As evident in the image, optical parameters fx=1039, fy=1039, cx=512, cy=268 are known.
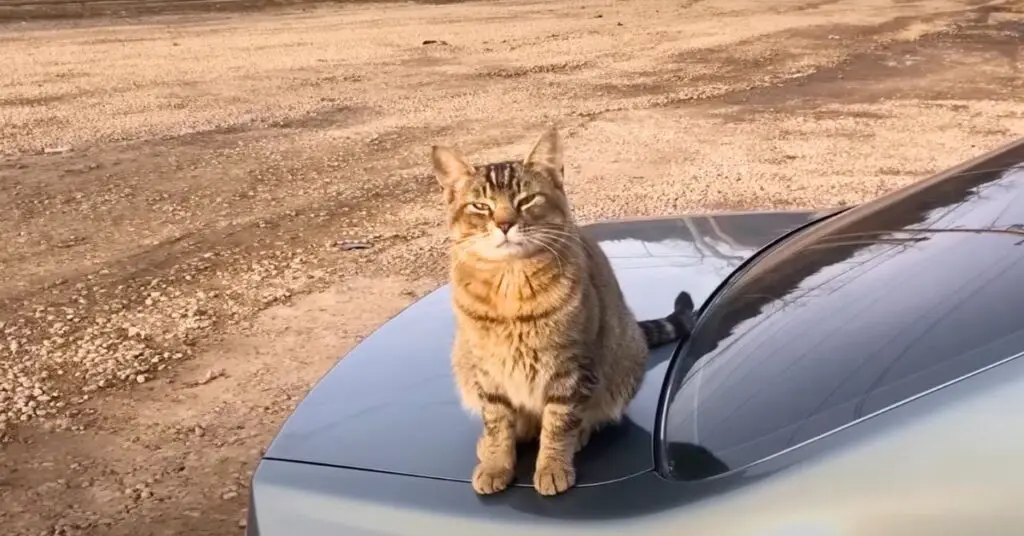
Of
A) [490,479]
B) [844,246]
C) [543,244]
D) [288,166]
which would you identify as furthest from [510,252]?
[288,166]

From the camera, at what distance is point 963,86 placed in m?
12.8

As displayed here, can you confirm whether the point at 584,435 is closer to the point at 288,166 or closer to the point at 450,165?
the point at 450,165

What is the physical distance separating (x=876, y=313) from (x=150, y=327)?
4.78m

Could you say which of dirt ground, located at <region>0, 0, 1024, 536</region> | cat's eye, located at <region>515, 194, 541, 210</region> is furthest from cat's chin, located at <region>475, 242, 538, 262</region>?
dirt ground, located at <region>0, 0, 1024, 536</region>

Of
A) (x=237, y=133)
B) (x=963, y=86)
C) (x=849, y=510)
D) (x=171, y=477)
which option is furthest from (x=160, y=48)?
(x=849, y=510)

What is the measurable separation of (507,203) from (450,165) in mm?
268

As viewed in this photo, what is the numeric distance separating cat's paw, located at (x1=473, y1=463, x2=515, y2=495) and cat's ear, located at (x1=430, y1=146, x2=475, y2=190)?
966 millimetres

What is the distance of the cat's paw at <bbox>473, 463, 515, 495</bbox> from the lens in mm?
2018

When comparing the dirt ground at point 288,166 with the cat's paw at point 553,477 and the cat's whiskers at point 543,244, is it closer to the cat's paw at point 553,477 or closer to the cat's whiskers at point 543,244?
the cat's whiskers at point 543,244

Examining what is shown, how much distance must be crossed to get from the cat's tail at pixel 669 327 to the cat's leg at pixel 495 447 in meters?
0.39

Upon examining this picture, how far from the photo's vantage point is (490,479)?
2.05 metres

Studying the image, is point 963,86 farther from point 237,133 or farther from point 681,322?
point 681,322

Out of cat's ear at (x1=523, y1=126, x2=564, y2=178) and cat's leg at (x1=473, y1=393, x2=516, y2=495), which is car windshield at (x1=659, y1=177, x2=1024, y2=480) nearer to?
cat's leg at (x1=473, y1=393, x2=516, y2=495)

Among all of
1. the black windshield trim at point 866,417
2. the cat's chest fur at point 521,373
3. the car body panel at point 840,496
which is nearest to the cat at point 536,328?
the cat's chest fur at point 521,373
